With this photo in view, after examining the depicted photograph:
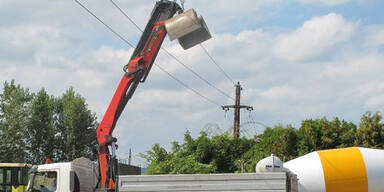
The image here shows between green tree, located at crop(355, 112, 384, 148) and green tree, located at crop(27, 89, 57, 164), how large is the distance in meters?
35.6

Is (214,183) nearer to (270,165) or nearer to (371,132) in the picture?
(270,165)

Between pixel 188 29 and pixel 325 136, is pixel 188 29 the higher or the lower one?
the higher one

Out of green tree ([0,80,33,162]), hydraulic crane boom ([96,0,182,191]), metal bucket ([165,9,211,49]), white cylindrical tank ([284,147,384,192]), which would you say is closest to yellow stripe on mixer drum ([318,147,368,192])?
white cylindrical tank ([284,147,384,192])

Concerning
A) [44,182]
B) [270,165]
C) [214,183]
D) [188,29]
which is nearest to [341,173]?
[270,165]

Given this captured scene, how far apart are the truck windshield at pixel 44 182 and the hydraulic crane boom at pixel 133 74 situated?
2.07 m

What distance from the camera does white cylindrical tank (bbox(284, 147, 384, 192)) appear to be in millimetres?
17500

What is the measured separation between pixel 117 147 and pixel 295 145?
12.7 meters

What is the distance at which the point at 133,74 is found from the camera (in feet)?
60.6

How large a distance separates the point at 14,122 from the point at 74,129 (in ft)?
21.4

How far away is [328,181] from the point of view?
17.5m

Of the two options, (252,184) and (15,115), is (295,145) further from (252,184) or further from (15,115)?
(15,115)

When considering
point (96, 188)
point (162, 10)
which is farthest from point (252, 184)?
point (162, 10)

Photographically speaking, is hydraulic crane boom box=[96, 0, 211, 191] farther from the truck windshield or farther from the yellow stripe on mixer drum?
the yellow stripe on mixer drum

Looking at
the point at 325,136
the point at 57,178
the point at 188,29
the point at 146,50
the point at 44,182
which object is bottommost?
the point at 44,182
